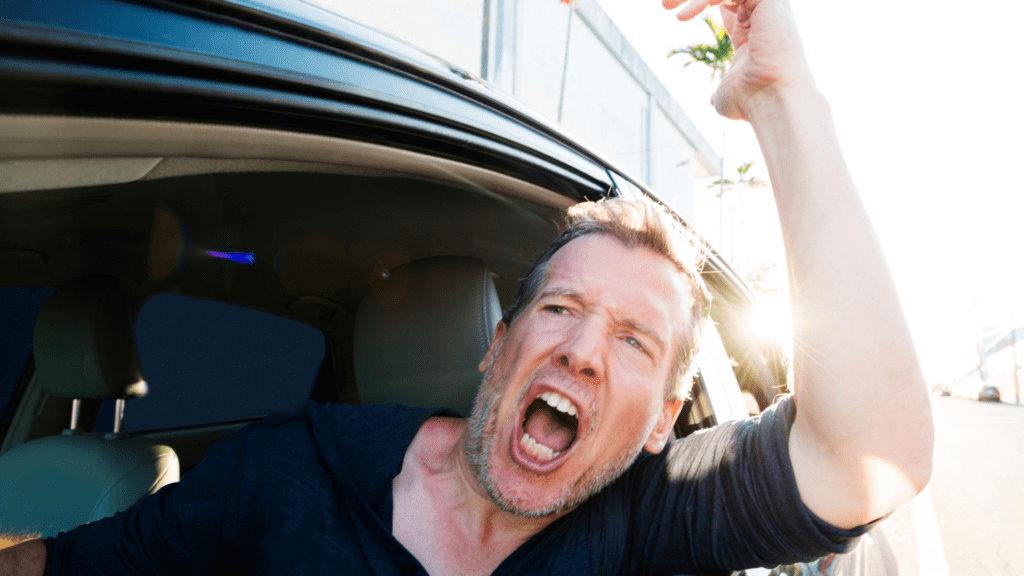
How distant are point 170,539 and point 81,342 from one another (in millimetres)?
1036

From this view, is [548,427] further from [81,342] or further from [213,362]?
[213,362]

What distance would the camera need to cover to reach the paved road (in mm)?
5977

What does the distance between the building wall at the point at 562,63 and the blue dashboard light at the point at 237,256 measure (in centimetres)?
413

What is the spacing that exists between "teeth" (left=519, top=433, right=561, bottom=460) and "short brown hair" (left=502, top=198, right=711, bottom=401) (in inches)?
14.5

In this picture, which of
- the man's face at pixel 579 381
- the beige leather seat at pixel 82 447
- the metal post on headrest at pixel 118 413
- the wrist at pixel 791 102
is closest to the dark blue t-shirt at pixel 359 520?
the man's face at pixel 579 381

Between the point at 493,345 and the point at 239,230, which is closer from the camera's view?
the point at 493,345

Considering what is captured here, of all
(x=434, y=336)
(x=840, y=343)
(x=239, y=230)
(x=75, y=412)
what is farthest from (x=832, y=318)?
(x=75, y=412)

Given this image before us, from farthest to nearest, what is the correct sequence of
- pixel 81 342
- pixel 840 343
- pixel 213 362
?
pixel 213 362 < pixel 81 342 < pixel 840 343

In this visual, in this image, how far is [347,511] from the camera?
135 centimetres

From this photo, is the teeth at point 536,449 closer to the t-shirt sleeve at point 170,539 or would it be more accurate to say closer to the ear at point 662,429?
the ear at point 662,429

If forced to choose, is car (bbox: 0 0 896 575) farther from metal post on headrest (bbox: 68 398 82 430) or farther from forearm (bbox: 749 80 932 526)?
forearm (bbox: 749 80 932 526)

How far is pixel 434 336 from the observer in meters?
1.88

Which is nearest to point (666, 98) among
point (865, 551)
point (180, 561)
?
point (865, 551)

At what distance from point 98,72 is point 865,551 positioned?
3.29m
